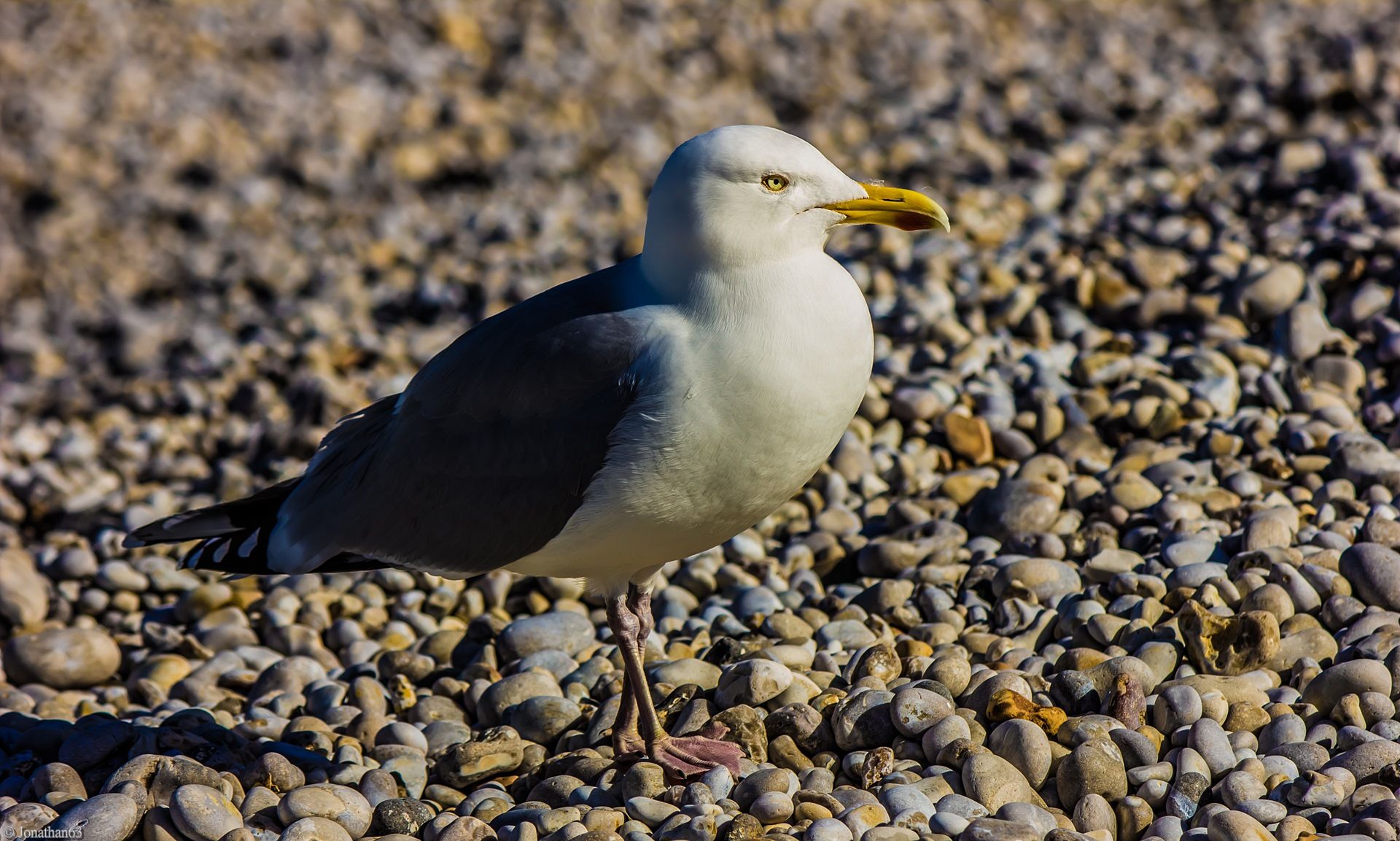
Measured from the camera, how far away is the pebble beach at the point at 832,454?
3842 mm

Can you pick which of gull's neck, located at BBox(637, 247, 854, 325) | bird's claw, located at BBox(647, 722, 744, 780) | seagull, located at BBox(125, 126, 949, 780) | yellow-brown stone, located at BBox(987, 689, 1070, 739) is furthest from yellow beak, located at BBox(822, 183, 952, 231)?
bird's claw, located at BBox(647, 722, 744, 780)

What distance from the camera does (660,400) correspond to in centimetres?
362

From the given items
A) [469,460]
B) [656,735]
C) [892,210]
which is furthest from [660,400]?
[656,735]

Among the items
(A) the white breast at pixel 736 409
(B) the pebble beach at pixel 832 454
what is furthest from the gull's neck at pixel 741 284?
Answer: (B) the pebble beach at pixel 832 454

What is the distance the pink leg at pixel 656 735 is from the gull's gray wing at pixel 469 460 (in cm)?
41

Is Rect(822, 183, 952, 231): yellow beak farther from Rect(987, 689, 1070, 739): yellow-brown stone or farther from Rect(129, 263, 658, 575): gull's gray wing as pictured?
Rect(987, 689, 1070, 739): yellow-brown stone

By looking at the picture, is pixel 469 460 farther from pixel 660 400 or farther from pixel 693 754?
pixel 693 754

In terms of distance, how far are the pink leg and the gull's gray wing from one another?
408mm

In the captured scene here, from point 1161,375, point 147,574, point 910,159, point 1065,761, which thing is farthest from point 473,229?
point 1065,761

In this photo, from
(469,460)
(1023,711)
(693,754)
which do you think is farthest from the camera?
(469,460)

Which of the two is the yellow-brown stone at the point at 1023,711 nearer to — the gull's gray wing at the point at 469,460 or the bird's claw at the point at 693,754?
the bird's claw at the point at 693,754

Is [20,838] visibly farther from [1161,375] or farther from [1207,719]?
[1161,375]

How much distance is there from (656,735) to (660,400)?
1067mm

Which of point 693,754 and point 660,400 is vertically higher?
point 660,400
